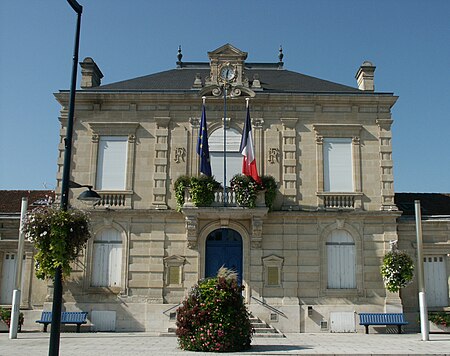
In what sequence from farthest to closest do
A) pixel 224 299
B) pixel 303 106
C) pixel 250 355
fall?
1. pixel 303 106
2. pixel 224 299
3. pixel 250 355

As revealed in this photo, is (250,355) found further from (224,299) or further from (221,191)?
(221,191)

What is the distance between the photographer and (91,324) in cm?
1820

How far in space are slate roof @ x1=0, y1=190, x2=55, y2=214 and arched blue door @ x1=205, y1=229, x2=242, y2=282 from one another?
7.52 meters

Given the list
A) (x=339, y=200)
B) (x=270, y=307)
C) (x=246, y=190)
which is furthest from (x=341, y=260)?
(x=246, y=190)

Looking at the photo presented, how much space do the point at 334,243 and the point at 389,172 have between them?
3211 mm

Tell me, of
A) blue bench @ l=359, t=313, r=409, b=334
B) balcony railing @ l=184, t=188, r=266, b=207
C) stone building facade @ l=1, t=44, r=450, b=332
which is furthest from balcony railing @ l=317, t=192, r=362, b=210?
blue bench @ l=359, t=313, r=409, b=334

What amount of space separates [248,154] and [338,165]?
138 inches

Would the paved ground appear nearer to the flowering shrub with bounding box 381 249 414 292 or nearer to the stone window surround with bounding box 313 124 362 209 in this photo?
the flowering shrub with bounding box 381 249 414 292

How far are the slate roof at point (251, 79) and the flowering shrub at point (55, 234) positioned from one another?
1005 cm

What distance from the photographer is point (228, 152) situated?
64.2 feet

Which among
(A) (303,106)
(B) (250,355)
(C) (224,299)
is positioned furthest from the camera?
(A) (303,106)

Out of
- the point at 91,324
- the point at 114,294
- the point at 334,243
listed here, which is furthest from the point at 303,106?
the point at 91,324

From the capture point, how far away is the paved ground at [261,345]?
12195 mm

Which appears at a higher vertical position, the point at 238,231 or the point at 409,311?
the point at 238,231
